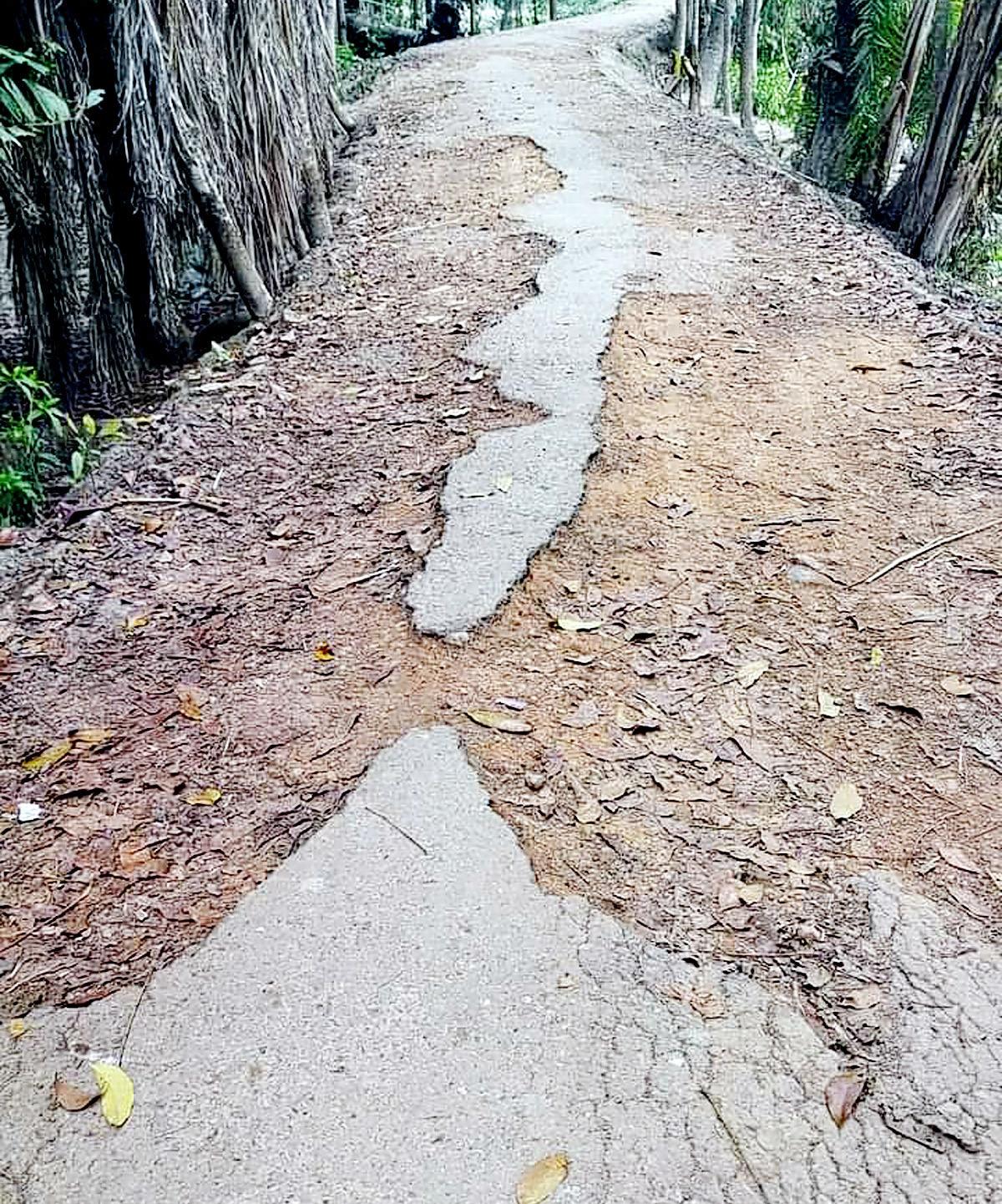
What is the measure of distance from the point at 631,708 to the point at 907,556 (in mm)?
1126

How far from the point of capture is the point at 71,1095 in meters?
1.86

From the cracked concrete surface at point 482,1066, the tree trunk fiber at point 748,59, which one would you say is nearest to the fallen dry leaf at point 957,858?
the cracked concrete surface at point 482,1066

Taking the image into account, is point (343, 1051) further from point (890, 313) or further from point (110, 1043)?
point (890, 313)

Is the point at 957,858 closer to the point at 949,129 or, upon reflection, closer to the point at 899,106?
the point at 949,129

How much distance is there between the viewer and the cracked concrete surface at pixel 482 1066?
1699 millimetres

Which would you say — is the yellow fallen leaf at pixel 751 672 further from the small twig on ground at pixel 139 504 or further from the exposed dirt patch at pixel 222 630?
the small twig on ground at pixel 139 504

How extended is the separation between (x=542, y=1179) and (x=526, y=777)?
37.5 inches

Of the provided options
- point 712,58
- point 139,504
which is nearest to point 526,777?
point 139,504

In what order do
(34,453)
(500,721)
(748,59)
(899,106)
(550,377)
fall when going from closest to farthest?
(500,721), (34,453), (550,377), (899,106), (748,59)

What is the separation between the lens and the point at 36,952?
215 cm

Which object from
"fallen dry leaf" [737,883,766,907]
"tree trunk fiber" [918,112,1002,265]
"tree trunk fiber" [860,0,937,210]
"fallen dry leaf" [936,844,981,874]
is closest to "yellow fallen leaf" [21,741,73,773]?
"fallen dry leaf" [737,883,766,907]

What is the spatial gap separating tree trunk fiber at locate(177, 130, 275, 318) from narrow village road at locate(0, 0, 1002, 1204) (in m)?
0.75

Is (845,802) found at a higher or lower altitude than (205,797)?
higher

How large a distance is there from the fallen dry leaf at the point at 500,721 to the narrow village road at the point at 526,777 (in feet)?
0.04
